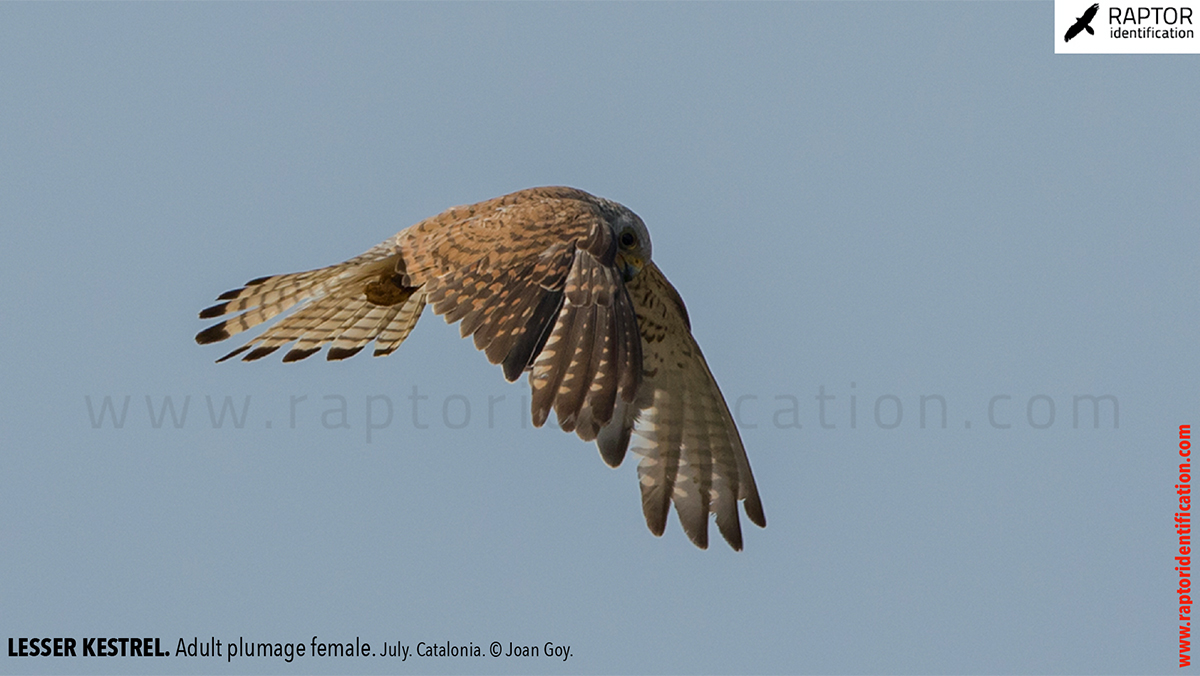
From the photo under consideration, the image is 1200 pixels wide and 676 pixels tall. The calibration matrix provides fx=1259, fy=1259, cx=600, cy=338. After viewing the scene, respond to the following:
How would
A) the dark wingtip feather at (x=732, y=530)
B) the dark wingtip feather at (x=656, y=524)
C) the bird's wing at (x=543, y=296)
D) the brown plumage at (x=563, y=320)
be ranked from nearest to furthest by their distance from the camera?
the bird's wing at (x=543, y=296)
the brown plumage at (x=563, y=320)
the dark wingtip feather at (x=656, y=524)
the dark wingtip feather at (x=732, y=530)

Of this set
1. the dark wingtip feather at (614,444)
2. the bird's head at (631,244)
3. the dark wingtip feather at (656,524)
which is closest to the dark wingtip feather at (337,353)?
the dark wingtip feather at (614,444)

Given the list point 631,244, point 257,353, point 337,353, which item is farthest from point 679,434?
point 257,353

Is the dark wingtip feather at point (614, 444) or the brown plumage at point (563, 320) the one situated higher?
the brown plumage at point (563, 320)

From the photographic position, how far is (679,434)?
915 cm

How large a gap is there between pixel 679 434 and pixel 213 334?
339 centimetres

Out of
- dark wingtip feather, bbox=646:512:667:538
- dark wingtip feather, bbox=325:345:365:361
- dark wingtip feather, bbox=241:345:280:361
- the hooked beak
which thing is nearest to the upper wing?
dark wingtip feather, bbox=646:512:667:538

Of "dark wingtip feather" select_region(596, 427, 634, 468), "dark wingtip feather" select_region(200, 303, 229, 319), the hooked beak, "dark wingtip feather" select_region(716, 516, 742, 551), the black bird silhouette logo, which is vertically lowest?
"dark wingtip feather" select_region(716, 516, 742, 551)

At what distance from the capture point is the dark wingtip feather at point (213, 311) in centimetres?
883

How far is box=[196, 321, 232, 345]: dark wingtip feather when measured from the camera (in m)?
8.84

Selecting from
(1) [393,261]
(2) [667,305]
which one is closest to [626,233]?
(2) [667,305]

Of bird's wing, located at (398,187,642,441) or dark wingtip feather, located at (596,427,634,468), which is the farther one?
dark wingtip feather, located at (596,427,634,468)

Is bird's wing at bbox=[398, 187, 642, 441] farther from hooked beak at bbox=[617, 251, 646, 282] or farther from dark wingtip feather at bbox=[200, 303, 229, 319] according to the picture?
dark wingtip feather at bbox=[200, 303, 229, 319]

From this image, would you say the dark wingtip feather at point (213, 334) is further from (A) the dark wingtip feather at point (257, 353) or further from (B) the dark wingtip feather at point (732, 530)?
(B) the dark wingtip feather at point (732, 530)

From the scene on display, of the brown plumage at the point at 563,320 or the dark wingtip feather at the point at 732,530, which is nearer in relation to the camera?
the brown plumage at the point at 563,320
